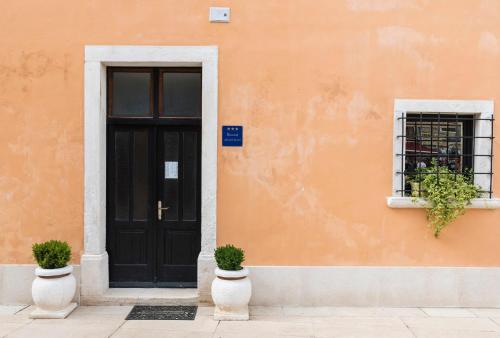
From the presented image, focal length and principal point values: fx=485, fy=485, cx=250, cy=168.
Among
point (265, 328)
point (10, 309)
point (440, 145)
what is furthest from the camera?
point (440, 145)

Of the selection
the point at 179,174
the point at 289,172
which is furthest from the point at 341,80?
the point at 179,174

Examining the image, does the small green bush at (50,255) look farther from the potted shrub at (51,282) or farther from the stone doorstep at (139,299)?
the stone doorstep at (139,299)

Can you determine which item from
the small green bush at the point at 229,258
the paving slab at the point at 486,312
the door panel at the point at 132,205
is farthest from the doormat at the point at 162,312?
the paving slab at the point at 486,312

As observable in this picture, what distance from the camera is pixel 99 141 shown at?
625cm

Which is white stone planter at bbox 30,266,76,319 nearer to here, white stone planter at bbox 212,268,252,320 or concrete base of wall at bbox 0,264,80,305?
concrete base of wall at bbox 0,264,80,305

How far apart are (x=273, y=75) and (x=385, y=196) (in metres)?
2.12

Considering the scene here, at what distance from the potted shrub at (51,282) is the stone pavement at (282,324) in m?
0.15

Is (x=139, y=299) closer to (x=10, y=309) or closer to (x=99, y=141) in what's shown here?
(x=10, y=309)

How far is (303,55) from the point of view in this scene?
6.21m

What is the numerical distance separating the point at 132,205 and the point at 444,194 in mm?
4059

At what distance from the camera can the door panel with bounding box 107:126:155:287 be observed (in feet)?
21.6

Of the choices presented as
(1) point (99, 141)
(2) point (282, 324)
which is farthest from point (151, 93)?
(2) point (282, 324)

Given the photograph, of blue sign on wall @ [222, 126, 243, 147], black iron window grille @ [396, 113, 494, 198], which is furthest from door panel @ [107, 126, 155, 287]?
black iron window grille @ [396, 113, 494, 198]

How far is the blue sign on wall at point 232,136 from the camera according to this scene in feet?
20.4
